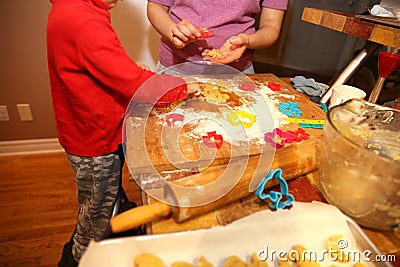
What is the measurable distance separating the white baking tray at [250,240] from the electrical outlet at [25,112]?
1.36 meters

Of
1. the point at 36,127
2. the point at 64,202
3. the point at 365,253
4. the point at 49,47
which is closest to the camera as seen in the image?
the point at 365,253

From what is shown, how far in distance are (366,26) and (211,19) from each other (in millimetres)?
449

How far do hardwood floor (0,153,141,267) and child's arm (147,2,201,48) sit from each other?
744mm

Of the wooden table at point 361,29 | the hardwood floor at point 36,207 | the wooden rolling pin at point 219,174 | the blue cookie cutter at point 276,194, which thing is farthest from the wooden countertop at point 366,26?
the hardwood floor at point 36,207

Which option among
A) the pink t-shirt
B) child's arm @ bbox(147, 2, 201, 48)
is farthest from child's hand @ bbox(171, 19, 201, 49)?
the pink t-shirt

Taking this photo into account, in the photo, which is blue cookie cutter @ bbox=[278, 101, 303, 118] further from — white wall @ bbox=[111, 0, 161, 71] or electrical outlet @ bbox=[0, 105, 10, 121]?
electrical outlet @ bbox=[0, 105, 10, 121]

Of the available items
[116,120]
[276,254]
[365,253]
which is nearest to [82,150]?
[116,120]

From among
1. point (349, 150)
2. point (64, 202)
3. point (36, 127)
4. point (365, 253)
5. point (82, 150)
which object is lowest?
point (64, 202)

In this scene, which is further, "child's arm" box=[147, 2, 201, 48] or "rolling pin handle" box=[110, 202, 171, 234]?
"child's arm" box=[147, 2, 201, 48]

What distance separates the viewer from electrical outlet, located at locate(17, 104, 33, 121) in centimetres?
146

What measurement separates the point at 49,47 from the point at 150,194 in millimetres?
445

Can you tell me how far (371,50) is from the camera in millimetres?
837

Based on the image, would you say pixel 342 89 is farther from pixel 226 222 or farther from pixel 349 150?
pixel 226 222

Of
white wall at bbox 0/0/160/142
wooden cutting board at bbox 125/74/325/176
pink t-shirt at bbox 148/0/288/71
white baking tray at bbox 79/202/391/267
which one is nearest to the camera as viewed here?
white baking tray at bbox 79/202/391/267
